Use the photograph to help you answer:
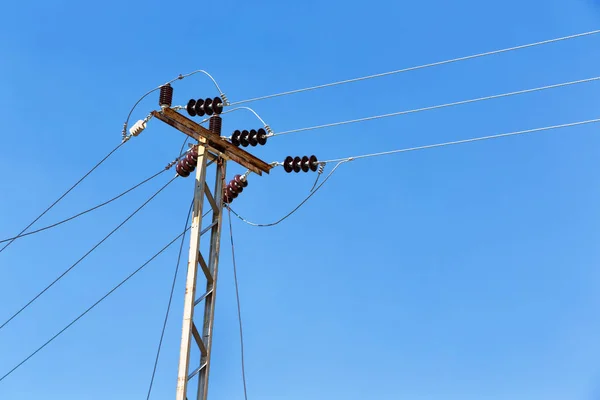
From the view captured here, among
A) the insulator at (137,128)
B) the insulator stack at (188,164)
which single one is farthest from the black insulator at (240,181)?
the insulator at (137,128)

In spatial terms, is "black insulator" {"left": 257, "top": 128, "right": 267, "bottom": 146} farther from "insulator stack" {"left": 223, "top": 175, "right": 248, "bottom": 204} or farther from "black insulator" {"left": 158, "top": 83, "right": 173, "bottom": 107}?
"black insulator" {"left": 158, "top": 83, "right": 173, "bottom": 107}

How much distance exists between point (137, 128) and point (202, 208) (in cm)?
229

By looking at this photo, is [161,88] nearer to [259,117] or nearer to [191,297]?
[259,117]

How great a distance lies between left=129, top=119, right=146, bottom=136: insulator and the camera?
17859 mm

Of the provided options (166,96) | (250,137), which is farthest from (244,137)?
(166,96)

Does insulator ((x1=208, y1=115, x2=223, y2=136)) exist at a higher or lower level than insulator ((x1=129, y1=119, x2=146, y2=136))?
lower

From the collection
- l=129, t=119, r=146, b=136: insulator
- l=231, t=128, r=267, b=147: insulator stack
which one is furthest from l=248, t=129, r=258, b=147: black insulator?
l=129, t=119, r=146, b=136: insulator

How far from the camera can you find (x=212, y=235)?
668 inches

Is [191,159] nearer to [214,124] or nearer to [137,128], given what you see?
[214,124]

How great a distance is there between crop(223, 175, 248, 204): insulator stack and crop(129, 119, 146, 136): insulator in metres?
1.73

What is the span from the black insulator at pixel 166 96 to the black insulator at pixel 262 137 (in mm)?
1587

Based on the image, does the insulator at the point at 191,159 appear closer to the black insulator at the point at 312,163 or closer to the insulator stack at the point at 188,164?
the insulator stack at the point at 188,164

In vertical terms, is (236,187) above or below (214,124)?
below

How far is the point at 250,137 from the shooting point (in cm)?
1759
